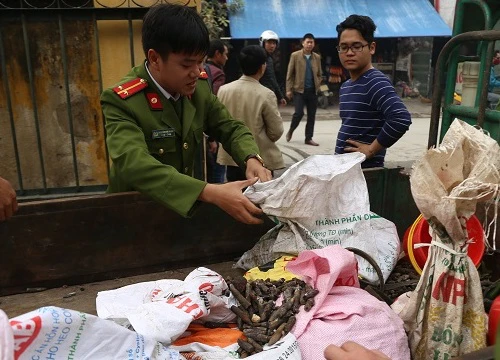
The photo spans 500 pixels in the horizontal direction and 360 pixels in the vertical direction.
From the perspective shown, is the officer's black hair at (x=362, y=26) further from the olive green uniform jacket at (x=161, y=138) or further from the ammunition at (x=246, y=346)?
the ammunition at (x=246, y=346)

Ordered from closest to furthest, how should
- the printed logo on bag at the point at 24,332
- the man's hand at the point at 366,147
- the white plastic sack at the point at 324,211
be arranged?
the printed logo on bag at the point at 24,332
the white plastic sack at the point at 324,211
the man's hand at the point at 366,147

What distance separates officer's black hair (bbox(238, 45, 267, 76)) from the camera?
13.4ft

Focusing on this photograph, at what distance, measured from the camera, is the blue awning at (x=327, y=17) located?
42.3 ft

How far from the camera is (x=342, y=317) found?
1611 millimetres

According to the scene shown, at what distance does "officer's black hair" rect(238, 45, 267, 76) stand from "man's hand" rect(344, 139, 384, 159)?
1.48 metres

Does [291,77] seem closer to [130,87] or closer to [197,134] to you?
[197,134]

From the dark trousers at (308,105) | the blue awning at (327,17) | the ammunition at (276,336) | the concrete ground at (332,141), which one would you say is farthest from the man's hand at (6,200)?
the blue awning at (327,17)

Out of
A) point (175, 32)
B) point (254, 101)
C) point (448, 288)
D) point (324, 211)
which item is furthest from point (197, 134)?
point (254, 101)

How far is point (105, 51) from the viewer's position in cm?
404

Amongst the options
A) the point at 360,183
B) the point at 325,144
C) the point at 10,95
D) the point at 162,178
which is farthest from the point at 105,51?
the point at 325,144

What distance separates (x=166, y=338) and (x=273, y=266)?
28.6 inches

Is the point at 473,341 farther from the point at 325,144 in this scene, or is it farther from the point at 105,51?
the point at 325,144

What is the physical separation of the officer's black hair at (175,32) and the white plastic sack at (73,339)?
118 cm

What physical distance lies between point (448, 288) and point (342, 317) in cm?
36
